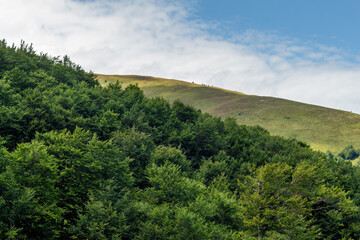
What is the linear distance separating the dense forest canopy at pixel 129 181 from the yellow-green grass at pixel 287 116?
161 ft

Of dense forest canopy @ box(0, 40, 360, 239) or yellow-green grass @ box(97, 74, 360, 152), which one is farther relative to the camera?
yellow-green grass @ box(97, 74, 360, 152)

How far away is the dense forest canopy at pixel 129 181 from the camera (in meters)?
28.0

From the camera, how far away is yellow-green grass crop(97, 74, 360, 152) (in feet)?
385

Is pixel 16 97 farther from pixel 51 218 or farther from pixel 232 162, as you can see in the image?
pixel 232 162

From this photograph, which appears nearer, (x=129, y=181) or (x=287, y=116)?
(x=129, y=181)

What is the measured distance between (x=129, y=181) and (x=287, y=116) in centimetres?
11220

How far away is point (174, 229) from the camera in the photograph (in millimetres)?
31297

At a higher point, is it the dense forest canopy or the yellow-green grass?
the yellow-green grass

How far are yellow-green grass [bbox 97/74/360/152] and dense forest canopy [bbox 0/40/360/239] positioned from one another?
49193 mm

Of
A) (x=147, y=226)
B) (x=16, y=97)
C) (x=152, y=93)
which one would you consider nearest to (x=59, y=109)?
(x=16, y=97)

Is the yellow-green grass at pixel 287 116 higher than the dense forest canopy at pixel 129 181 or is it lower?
higher

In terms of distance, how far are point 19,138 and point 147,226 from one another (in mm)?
24134

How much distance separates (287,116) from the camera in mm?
135750

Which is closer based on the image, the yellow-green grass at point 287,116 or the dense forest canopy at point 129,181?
the dense forest canopy at point 129,181
